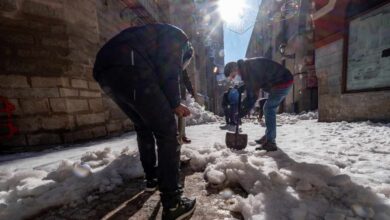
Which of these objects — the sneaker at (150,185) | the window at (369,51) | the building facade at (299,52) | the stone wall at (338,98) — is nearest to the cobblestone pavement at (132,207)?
the sneaker at (150,185)

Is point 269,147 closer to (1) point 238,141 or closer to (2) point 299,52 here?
(1) point 238,141

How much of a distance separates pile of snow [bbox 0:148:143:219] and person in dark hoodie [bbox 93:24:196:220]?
2.67 feet

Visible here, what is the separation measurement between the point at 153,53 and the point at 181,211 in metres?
1.11

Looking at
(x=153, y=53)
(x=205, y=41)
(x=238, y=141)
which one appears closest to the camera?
(x=153, y=53)

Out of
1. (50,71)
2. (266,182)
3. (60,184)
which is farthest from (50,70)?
(266,182)

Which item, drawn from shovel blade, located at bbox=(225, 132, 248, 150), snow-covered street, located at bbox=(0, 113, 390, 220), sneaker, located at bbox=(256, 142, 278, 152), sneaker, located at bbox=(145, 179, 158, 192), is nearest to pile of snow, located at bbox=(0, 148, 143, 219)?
snow-covered street, located at bbox=(0, 113, 390, 220)

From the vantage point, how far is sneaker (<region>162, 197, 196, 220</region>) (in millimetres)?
1388

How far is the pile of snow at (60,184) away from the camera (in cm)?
158

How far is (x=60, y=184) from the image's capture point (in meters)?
1.88

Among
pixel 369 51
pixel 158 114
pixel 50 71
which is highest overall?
pixel 369 51

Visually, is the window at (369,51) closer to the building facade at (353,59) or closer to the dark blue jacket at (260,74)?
the building facade at (353,59)

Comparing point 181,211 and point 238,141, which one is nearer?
point 181,211

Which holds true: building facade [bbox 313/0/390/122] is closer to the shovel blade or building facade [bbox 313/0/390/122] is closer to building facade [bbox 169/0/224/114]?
the shovel blade

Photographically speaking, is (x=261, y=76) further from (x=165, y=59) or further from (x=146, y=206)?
(x=146, y=206)
